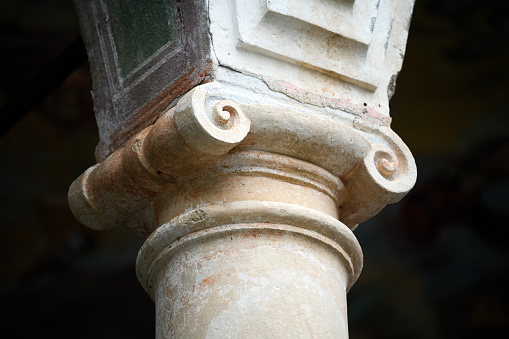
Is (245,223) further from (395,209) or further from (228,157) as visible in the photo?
(395,209)

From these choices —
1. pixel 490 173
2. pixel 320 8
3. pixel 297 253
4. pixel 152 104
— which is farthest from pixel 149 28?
pixel 490 173

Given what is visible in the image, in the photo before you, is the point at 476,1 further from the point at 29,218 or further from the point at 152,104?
the point at 152,104

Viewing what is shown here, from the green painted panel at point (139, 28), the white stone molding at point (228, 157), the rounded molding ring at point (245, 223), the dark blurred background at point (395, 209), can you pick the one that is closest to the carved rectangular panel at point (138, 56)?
the green painted panel at point (139, 28)

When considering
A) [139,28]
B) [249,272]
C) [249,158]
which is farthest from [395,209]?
[249,272]

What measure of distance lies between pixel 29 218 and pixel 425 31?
392 cm

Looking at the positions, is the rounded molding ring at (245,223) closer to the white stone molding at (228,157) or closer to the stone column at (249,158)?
the stone column at (249,158)

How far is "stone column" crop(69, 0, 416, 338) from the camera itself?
2451 mm

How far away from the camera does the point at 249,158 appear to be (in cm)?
261

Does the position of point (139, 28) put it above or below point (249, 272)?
above

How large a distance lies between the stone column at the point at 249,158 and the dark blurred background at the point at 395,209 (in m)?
4.64

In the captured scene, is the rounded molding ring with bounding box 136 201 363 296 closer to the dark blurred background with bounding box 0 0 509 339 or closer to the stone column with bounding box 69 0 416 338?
the stone column with bounding box 69 0 416 338

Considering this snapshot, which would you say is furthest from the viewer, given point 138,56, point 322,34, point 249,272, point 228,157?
point 138,56

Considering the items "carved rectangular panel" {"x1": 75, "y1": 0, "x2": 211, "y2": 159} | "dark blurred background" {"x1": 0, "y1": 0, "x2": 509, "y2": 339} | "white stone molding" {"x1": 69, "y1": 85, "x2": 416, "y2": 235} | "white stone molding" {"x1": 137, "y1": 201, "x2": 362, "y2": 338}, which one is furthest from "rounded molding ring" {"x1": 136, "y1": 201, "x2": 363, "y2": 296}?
"dark blurred background" {"x1": 0, "y1": 0, "x2": 509, "y2": 339}

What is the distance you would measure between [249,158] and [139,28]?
73 cm
